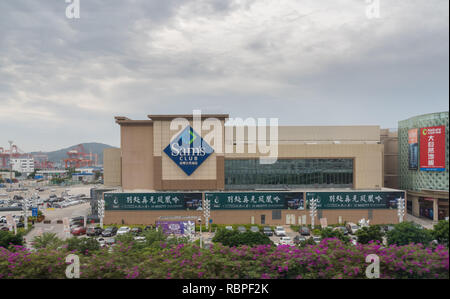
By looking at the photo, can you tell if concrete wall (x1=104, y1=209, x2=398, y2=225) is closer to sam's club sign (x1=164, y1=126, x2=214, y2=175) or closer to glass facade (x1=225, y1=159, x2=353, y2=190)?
glass facade (x1=225, y1=159, x2=353, y2=190)

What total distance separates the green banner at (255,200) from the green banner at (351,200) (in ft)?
3.14

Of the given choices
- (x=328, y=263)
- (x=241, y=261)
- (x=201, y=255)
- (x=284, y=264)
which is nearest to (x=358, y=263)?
(x=328, y=263)

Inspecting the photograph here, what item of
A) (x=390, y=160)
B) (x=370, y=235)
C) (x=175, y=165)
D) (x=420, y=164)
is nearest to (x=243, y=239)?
(x=370, y=235)

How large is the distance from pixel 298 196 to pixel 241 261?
48.3 ft

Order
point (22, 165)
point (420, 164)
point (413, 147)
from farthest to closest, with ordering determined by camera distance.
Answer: point (22, 165) → point (413, 147) → point (420, 164)

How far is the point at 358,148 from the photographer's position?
19812mm

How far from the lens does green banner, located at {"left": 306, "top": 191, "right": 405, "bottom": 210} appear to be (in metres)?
17.7

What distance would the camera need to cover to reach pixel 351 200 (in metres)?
17.9

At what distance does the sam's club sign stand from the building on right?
11762mm

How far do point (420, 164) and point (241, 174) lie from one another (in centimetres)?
1147

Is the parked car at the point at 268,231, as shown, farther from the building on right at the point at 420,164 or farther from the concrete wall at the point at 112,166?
the concrete wall at the point at 112,166

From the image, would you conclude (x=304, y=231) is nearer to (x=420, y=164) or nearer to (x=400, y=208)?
(x=400, y=208)

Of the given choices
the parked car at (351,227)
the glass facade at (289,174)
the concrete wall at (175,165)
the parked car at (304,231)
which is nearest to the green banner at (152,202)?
the concrete wall at (175,165)

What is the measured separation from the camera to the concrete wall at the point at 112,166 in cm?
2152
